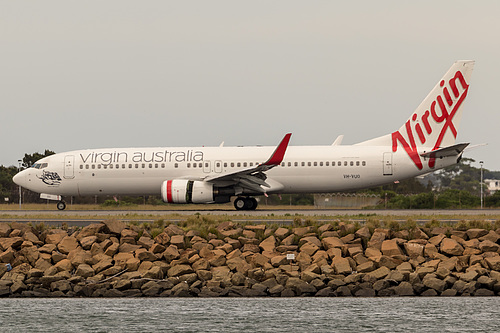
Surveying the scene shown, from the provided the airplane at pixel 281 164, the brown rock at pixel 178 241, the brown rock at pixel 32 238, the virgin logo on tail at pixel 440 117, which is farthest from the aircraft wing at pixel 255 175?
the brown rock at pixel 32 238

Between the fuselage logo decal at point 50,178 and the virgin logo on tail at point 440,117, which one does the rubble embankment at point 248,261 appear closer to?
the virgin logo on tail at point 440,117

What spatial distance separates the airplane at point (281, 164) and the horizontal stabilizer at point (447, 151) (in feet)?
0.17

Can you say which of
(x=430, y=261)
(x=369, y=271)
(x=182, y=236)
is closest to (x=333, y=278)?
(x=369, y=271)

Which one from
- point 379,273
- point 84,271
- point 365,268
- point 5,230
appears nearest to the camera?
point 379,273

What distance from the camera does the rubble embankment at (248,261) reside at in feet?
76.3

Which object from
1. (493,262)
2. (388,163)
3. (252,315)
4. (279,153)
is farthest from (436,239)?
(388,163)

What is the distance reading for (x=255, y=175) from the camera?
40969 mm

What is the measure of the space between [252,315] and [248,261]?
475 cm

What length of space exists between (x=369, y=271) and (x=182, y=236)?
6984 millimetres

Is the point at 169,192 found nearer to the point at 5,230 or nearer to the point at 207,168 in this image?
the point at 207,168

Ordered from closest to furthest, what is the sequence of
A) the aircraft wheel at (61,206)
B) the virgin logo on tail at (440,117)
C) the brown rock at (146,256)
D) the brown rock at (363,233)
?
the brown rock at (146,256), the brown rock at (363,233), the virgin logo on tail at (440,117), the aircraft wheel at (61,206)

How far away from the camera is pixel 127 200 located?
205 feet

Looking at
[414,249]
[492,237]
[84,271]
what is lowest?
[84,271]

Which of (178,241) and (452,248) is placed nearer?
(452,248)
